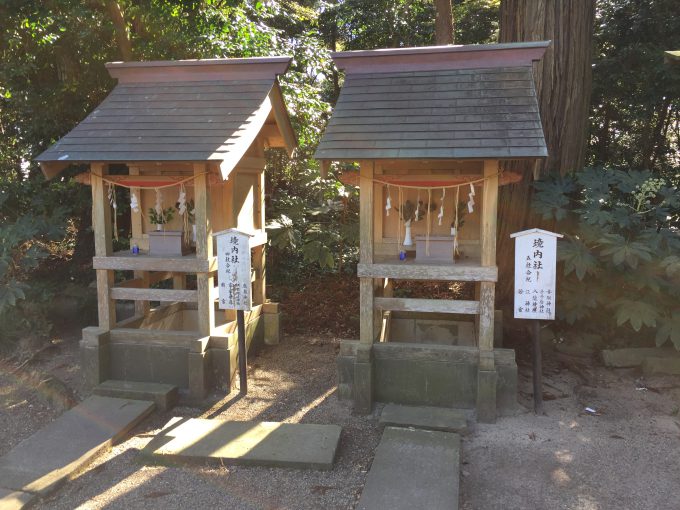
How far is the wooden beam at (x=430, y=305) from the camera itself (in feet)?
15.8

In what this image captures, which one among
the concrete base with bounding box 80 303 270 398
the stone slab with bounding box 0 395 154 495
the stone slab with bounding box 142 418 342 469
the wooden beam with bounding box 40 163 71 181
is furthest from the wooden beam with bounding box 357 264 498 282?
the wooden beam with bounding box 40 163 71 181

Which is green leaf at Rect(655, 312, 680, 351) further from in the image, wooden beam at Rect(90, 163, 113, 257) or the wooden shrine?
wooden beam at Rect(90, 163, 113, 257)

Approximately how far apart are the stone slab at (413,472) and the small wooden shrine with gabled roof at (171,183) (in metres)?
2.09

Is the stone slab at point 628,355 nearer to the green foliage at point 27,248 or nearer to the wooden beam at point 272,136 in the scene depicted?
the wooden beam at point 272,136

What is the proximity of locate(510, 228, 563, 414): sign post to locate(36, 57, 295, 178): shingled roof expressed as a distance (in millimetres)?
2782

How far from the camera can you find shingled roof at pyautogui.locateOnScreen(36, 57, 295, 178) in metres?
4.96

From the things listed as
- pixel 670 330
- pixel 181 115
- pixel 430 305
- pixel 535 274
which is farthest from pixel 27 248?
pixel 670 330

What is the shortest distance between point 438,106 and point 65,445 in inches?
174

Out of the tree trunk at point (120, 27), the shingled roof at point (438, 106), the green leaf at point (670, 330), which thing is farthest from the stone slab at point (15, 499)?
the tree trunk at point (120, 27)

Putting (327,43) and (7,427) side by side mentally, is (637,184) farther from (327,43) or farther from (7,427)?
(327,43)

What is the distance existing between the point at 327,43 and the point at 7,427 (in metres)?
13.9

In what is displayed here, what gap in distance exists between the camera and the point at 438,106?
4.88 meters

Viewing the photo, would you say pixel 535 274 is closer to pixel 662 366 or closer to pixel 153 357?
pixel 662 366

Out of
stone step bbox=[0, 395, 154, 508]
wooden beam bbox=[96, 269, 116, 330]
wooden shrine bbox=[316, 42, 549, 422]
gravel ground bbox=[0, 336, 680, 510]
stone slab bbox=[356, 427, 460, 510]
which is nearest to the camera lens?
stone slab bbox=[356, 427, 460, 510]
